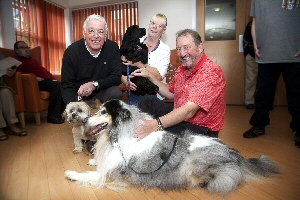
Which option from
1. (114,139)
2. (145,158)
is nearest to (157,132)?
(145,158)

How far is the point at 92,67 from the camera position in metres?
2.42

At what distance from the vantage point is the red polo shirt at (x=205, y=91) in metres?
1.63

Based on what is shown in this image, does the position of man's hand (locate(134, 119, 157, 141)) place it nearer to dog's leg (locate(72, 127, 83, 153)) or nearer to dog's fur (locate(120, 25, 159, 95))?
dog's fur (locate(120, 25, 159, 95))

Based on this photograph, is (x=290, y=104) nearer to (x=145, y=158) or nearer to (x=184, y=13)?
(x=145, y=158)

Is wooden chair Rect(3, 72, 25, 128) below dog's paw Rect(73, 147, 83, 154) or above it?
above

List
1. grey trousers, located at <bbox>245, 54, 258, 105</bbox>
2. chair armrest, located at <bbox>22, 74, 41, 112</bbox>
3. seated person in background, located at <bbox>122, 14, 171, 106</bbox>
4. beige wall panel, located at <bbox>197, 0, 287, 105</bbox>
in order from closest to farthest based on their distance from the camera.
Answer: seated person in background, located at <bbox>122, 14, 171, 106</bbox> < chair armrest, located at <bbox>22, 74, 41, 112</bbox> < grey trousers, located at <bbox>245, 54, 258, 105</bbox> < beige wall panel, located at <bbox>197, 0, 287, 105</bbox>

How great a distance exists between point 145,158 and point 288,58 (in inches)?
76.5

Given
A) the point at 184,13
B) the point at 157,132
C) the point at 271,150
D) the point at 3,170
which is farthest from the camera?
the point at 184,13

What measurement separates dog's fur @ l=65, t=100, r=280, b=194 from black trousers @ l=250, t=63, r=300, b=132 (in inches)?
49.2

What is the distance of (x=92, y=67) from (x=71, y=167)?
1.07 m

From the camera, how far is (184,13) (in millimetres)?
5605

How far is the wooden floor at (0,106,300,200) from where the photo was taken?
1523mm

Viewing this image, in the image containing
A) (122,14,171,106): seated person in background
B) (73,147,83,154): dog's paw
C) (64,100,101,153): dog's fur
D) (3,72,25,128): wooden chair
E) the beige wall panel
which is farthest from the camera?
the beige wall panel

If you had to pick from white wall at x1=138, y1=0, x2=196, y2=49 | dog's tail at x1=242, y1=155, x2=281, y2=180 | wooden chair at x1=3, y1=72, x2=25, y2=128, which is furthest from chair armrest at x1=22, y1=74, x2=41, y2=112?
white wall at x1=138, y1=0, x2=196, y2=49
